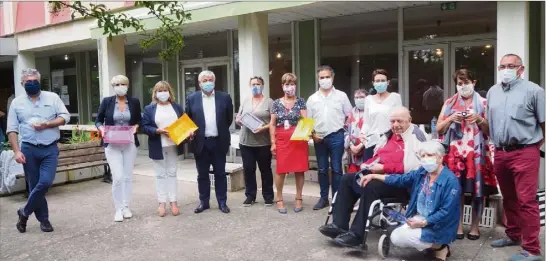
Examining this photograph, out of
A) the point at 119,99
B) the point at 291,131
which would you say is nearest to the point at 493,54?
the point at 291,131

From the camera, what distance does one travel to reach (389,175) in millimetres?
4262

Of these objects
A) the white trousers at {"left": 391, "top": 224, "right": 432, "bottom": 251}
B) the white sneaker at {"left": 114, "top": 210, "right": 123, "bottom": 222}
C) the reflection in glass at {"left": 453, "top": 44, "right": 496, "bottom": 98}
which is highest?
the reflection in glass at {"left": 453, "top": 44, "right": 496, "bottom": 98}

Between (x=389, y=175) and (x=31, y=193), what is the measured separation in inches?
148

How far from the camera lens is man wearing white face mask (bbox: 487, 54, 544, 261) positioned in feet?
12.8

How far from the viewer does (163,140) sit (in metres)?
5.62

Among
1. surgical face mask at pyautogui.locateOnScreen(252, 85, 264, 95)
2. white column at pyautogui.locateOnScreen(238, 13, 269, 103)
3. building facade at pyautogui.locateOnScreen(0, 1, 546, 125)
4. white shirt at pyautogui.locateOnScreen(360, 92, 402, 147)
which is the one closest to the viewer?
white shirt at pyautogui.locateOnScreen(360, 92, 402, 147)

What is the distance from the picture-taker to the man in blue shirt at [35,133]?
16.9ft

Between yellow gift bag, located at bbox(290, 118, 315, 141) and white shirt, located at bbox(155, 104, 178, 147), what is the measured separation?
1425 millimetres

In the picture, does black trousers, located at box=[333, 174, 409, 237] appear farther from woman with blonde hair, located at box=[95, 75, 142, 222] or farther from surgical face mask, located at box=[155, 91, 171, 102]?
woman with blonde hair, located at box=[95, 75, 142, 222]

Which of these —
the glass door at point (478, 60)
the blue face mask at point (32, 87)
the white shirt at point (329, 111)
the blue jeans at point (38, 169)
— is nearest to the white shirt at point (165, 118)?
the blue jeans at point (38, 169)

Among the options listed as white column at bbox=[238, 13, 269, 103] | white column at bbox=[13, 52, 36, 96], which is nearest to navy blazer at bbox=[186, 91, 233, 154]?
white column at bbox=[238, 13, 269, 103]

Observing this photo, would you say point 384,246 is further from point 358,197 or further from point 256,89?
point 256,89

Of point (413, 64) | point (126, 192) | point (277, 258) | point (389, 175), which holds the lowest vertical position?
point (277, 258)

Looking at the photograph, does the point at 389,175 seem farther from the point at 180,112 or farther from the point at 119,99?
the point at 119,99
